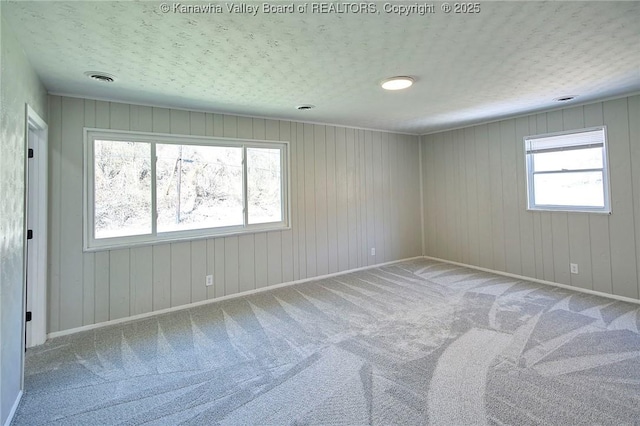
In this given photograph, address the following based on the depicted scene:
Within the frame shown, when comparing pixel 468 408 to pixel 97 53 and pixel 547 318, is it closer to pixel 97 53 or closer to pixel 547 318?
pixel 547 318

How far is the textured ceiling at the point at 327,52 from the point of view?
183 cm

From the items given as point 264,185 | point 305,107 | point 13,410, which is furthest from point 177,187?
point 13,410

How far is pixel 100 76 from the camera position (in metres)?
2.67

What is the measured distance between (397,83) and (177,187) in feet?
8.92

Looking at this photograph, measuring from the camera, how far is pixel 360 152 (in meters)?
5.29

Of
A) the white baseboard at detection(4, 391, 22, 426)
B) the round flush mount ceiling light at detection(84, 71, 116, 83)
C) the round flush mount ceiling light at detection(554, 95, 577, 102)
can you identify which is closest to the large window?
the round flush mount ceiling light at detection(84, 71, 116, 83)

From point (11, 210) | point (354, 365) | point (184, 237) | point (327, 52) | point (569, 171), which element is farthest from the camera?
point (569, 171)

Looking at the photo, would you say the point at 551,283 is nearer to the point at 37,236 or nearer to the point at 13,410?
the point at 13,410

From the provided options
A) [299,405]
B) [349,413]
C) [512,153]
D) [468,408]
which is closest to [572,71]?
[512,153]

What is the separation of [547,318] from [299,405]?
2.74m

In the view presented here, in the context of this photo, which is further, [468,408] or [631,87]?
[631,87]

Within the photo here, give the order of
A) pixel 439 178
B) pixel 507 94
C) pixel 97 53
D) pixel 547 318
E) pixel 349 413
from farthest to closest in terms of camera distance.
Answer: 1. pixel 439 178
2. pixel 507 94
3. pixel 547 318
4. pixel 97 53
5. pixel 349 413

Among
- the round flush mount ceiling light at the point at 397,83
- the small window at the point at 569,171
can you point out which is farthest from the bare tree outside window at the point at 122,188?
the small window at the point at 569,171

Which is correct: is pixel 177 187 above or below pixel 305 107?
below
